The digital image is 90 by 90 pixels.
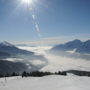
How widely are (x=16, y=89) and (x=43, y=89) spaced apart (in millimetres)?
3554

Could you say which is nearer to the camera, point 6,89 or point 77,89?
point 77,89

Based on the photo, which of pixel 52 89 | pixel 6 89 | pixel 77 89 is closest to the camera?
pixel 77 89

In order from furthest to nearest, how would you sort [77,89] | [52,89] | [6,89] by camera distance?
[6,89] → [52,89] → [77,89]

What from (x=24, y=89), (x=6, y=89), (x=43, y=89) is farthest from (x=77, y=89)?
(x=6, y=89)

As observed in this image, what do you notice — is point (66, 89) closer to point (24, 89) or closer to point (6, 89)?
point (24, 89)

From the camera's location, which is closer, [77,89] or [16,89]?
[77,89]

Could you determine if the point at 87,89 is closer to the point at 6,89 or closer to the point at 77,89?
the point at 77,89

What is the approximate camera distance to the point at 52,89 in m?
16.6

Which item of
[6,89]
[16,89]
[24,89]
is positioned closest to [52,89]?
[24,89]

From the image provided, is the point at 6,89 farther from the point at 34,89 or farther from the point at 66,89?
the point at 66,89

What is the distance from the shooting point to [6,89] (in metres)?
17.7

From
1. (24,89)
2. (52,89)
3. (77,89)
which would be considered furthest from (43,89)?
(77,89)

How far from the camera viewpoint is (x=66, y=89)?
15719mm

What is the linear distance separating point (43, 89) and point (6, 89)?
4.87m
